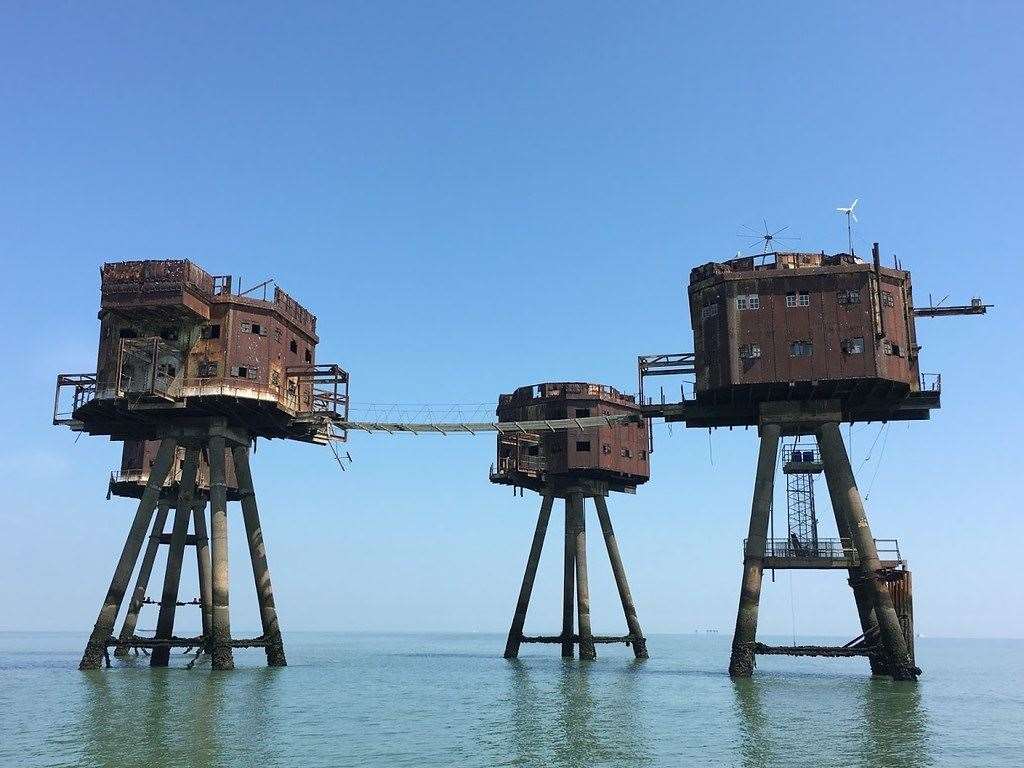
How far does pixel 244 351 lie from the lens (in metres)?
47.8

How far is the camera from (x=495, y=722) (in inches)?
1298

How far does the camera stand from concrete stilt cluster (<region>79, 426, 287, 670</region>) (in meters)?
46.3

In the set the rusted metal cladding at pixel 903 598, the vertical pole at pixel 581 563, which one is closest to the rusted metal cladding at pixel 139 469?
the vertical pole at pixel 581 563

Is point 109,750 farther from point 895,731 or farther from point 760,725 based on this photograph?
point 895,731

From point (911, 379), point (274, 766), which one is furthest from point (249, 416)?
point (911, 379)

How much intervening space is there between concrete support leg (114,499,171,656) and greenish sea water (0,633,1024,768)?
7101 mm

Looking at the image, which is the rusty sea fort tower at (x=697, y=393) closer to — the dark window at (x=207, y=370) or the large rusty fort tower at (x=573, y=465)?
the dark window at (x=207, y=370)

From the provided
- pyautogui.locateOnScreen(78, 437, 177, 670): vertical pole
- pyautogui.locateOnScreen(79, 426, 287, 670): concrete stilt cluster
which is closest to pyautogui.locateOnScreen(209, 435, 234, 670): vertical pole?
pyautogui.locateOnScreen(79, 426, 287, 670): concrete stilt cluster

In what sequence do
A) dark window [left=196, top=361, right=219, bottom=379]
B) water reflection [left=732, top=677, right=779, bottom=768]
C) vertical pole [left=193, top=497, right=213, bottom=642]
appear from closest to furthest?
water reflection [left=732, top=677, right=779, bottom=768] → dark window [left=196, top=361, right=219, bottom=379] → vertical pole [left=193, top=497, right=213, bottom=642]

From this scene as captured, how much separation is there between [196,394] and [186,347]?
8.69ft

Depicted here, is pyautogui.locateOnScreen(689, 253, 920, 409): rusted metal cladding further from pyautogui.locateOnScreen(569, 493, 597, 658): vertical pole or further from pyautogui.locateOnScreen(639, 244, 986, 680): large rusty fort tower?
pyautogui.locateOnScreen(569, 493, 597, 658): vertical pole

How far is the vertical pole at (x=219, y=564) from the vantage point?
4628 cm

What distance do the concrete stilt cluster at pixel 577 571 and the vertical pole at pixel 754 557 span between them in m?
19.3

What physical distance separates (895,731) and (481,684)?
23.2 m
